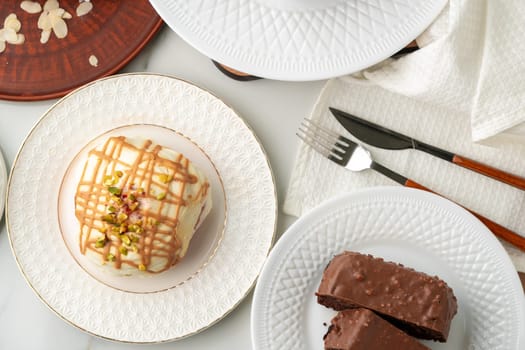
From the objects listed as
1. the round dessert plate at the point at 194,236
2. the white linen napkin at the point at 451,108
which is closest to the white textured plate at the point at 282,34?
the white linen napkin at the point at 451,108

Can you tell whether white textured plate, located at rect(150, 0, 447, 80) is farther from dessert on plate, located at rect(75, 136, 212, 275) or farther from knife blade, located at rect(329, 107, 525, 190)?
dessert on plate, located at rect(75, 136, 212, 275)

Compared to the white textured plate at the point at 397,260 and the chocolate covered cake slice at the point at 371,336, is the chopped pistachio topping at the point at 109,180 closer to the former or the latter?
the white textured plate at the point at 397,260

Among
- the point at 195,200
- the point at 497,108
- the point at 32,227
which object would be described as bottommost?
the point at 32,227

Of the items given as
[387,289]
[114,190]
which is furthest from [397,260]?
[114,190]

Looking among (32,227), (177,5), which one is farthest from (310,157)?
(32,227)

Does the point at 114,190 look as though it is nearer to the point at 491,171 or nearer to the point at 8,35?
the point at 8,35

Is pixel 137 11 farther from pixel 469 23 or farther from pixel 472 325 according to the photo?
pixel 472 325
